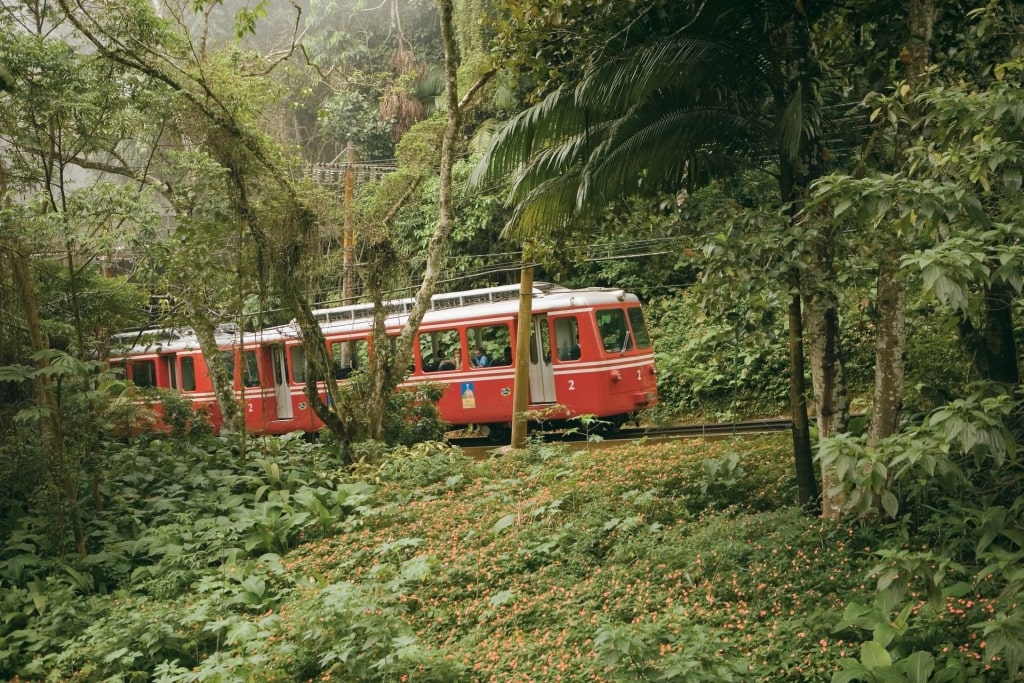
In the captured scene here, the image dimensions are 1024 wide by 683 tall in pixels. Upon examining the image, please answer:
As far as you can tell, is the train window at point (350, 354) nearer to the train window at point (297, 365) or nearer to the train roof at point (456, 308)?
the train roof at point (456, 308)

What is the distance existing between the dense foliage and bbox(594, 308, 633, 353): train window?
A: 497cm

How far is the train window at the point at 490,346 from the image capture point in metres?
16.2

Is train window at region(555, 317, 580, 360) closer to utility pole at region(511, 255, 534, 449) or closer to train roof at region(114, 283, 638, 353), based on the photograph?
train roof at region(114, 283, 638, 353)

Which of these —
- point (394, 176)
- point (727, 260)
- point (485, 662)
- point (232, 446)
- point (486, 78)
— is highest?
point (486, 78)

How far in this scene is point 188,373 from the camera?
20.7m

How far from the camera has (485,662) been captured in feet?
20.2

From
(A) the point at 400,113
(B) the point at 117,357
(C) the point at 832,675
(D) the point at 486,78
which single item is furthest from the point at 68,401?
(A) the point at 400,113

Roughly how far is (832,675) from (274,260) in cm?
889

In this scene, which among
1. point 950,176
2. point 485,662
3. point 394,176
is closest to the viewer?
point 950,176

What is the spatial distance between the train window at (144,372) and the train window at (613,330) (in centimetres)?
1084

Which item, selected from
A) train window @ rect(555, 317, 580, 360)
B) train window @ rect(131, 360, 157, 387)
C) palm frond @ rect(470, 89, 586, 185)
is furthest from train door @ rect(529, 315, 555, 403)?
train window @ rect(131, 360, 157, 387)

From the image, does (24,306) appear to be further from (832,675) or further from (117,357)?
(117,357)

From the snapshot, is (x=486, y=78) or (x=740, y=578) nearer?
(x=740, y=578)

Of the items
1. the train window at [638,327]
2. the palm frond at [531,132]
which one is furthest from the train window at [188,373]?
the palm frond at [531,132]
